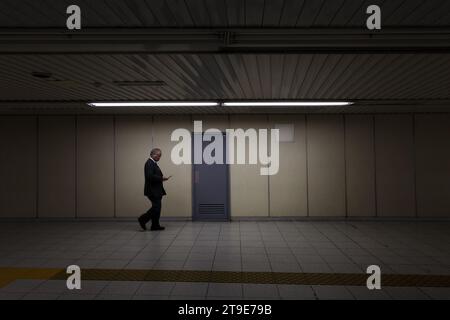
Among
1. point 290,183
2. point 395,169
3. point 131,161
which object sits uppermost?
point 131,161

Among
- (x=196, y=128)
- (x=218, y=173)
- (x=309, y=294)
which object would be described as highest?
(x=196, y=128)

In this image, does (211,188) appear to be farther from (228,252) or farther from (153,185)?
(228,252)

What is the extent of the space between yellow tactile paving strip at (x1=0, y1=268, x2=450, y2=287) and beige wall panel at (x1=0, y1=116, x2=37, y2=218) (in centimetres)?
441

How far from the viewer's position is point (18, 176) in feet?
28.0

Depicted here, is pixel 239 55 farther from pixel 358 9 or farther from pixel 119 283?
pixel 119 283

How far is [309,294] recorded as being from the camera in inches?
147

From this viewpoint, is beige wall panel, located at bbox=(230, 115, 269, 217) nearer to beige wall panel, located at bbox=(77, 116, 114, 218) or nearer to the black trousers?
the black trousers

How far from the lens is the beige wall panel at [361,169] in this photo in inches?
333

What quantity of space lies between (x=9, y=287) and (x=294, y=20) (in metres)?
4.10

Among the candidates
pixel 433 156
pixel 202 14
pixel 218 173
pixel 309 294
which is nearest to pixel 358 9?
pixel 202 14

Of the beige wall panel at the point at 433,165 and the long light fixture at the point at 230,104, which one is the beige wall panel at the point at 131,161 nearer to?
the long light fixture at the point at 230,104

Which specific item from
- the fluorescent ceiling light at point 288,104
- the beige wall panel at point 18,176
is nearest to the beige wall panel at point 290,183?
the fluorescent ceiling light at point 288,104

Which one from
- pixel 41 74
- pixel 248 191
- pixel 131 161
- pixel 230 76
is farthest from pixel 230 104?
pixel 41 74

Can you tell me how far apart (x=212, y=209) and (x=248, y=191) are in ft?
3.13
